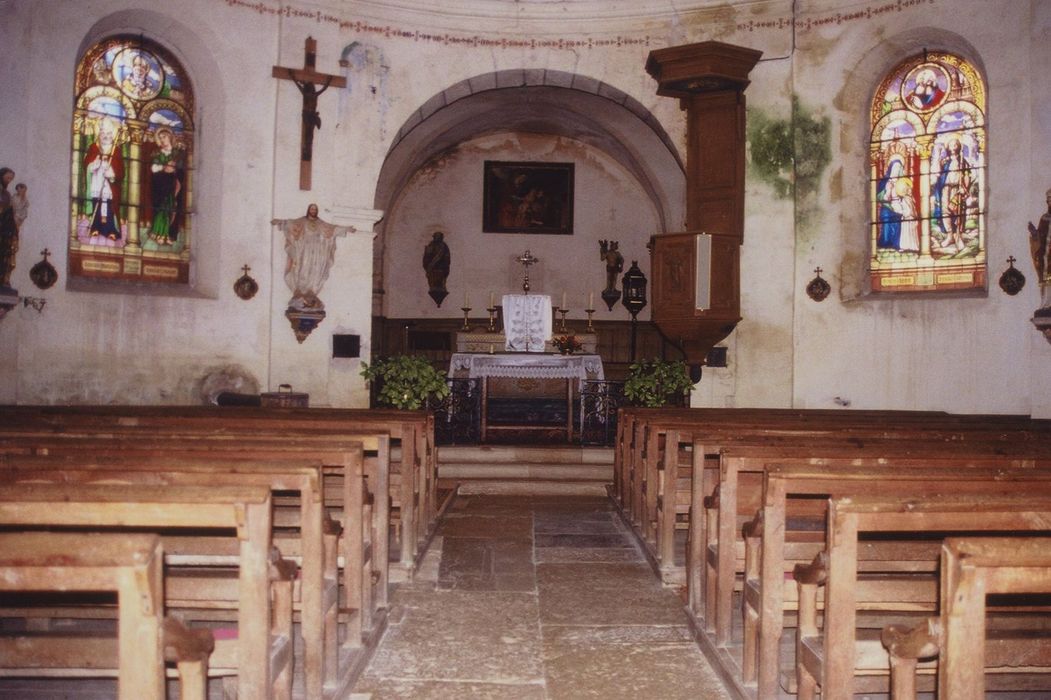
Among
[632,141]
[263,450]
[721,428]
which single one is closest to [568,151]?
[632,141]

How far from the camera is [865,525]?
7.28 feet

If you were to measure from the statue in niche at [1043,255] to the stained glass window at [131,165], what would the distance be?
8972mm

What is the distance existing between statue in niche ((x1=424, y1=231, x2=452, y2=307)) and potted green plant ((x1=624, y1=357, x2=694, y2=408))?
5.70 metres

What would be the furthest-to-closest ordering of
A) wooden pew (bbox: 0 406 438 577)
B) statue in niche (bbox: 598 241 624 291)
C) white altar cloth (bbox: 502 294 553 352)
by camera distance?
statue in niche (bbox: 598 241 624 291) < white altar cloth (bbox: 502 294 553 352) < wooden pew (bbox: 0 406 438 577)

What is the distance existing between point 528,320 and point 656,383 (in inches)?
110

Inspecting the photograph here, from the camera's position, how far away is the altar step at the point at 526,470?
25.7 feet

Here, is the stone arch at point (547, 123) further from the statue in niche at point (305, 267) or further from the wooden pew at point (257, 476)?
the wooden pew at point (257, 476)

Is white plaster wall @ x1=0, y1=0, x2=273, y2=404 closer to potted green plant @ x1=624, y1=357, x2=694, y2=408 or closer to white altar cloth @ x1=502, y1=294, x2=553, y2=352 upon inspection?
white altar cloth @ x1=502, y1=294, x2=553, y2=352

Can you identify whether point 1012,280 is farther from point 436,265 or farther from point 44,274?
point 44,274

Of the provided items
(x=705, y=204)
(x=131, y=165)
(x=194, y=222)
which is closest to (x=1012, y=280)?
(x=705, y=204)

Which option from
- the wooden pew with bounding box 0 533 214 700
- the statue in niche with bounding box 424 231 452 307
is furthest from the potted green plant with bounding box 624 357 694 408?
the wooden pew with bounding box 0 533 214 700

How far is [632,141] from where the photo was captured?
12.9m

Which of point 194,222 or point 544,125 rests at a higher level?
point 544,125

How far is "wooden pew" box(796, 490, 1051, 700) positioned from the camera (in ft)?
7.09
